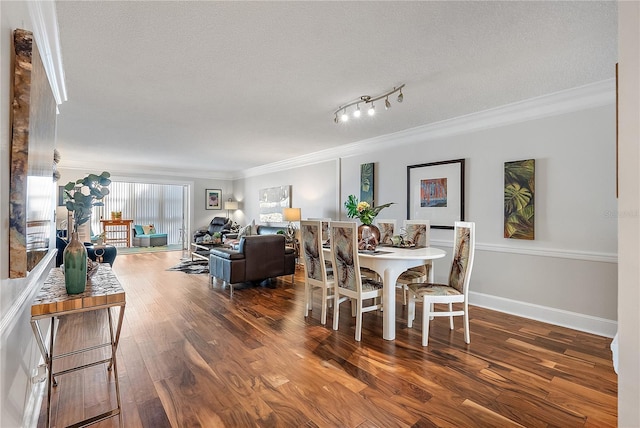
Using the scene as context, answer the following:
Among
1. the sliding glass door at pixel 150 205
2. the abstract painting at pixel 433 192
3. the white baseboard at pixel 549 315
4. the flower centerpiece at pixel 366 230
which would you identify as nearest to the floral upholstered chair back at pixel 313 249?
the flower centerpiece at pixel 366 230

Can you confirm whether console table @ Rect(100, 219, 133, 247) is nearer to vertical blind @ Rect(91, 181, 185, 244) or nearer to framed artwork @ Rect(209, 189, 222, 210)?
vertical blind @ Rect(91, 181, 185, 244)

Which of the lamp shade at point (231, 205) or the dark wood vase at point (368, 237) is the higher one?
the lamp shade at point (231, 205)

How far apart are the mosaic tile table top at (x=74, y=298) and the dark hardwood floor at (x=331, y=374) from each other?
699 millimetres

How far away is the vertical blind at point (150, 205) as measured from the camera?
32.8 feet

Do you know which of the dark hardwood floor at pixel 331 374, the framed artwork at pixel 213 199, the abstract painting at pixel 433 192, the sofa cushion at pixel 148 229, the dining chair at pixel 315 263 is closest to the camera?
the dark hardwood floor at pixel 331 374

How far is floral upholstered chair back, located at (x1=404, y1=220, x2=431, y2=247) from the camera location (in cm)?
368

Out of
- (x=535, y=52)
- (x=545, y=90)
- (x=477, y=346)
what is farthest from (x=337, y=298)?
(x=545, y=90)

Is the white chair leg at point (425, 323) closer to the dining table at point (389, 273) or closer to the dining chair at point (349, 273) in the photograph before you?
the dining table at point (389, 273)

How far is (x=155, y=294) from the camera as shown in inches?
165

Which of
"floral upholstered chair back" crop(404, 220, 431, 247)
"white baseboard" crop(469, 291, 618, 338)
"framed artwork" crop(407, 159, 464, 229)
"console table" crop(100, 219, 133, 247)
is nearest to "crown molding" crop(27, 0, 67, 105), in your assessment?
"floral upholstered chair back" crop(404, 220, 431, 247)

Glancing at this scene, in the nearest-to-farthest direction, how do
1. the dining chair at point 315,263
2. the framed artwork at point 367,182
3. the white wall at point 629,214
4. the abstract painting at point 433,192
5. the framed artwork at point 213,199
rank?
the white wall at point 629,214 → the dining chair at point 315,263 → the abstract painting at point 433,192 → the framed artwork at point 367,182 → the framed artwork at point 213,199

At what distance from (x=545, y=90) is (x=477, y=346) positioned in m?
2.57

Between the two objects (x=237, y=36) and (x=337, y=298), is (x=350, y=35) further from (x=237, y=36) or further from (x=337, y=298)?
(x=337, y=298)

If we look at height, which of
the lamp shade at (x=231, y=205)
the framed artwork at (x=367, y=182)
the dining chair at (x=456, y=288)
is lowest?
the dining chair at (x=456, y=288)
